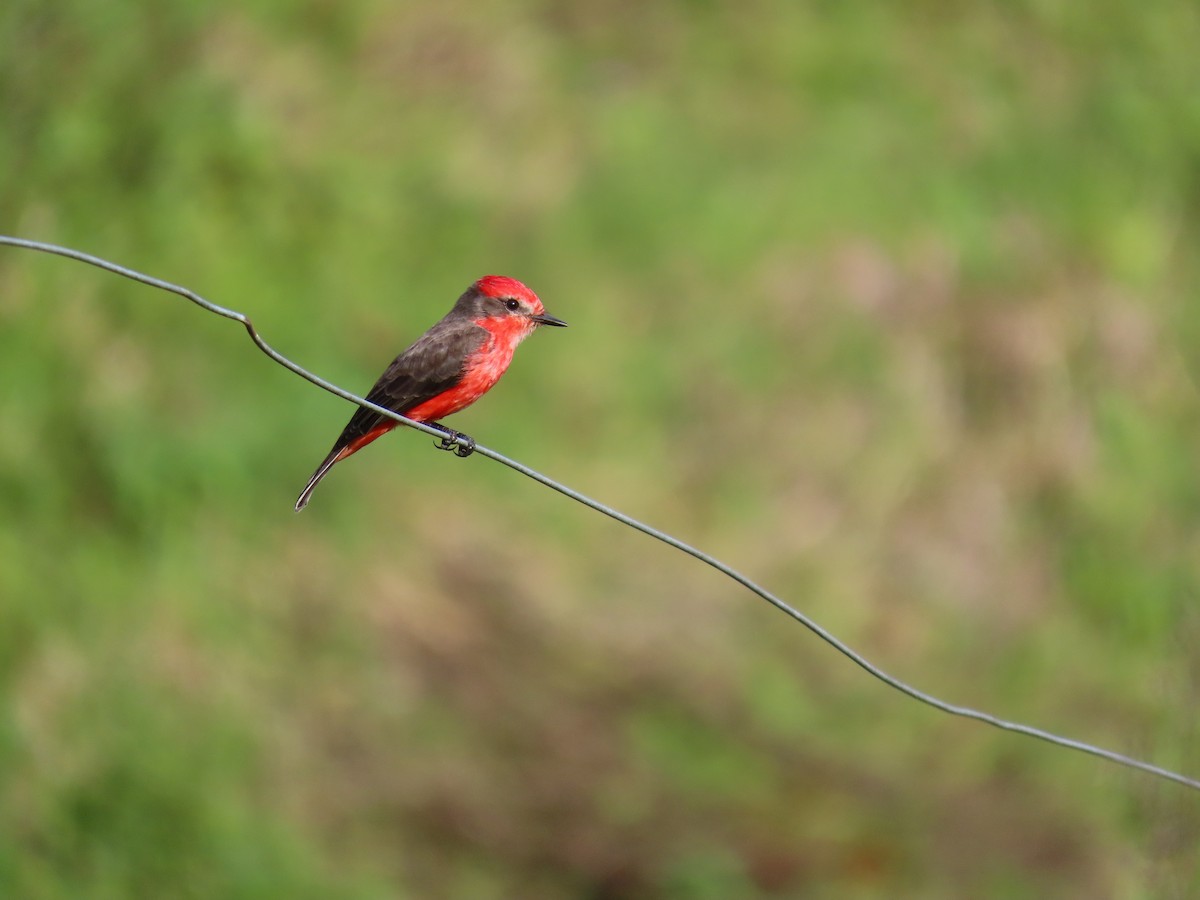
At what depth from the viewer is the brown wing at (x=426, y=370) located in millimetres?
4602

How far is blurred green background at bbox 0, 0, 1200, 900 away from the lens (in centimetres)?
714

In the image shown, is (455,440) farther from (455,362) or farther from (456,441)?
(455,362)

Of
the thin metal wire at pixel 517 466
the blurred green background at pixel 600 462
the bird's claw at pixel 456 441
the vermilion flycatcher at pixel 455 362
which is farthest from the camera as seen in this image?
the blurred green background at pixel 600 462

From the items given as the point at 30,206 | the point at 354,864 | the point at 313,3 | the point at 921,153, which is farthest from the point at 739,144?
the point at 354,864

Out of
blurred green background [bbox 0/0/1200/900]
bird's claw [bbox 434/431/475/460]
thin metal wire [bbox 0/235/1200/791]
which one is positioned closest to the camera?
thin metal wire [bbox 0/235/1200/791]

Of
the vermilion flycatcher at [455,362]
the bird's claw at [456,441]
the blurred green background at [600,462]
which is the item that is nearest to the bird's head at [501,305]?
the vermilion flycatcher at [455,362]

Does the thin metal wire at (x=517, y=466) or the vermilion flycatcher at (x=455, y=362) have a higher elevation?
the vermilion flycatcher at (x=455, y=362)

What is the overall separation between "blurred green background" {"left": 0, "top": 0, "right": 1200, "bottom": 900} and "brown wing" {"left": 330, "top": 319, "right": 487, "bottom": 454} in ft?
8.23

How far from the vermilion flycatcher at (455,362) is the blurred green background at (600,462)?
250cm

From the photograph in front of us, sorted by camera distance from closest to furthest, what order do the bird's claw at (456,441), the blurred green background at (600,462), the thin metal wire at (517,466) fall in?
the thin metal wire at (517,466), the bird's claw at (456,441), the blurred green background at (600,462)

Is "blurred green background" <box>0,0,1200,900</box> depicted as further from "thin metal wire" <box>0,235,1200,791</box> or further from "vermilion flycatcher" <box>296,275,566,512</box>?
"thin metal wire" <box>0,235,1200,791</box>

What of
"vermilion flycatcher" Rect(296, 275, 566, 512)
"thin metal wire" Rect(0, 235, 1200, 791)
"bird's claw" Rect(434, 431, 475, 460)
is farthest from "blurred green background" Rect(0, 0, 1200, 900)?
"thin metal wire" Rect(0, 235, 1200, 791)

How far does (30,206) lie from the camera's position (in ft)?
25.8

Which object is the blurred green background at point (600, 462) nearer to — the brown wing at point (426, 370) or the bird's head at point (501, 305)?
the brown wing at point (426, 370)
